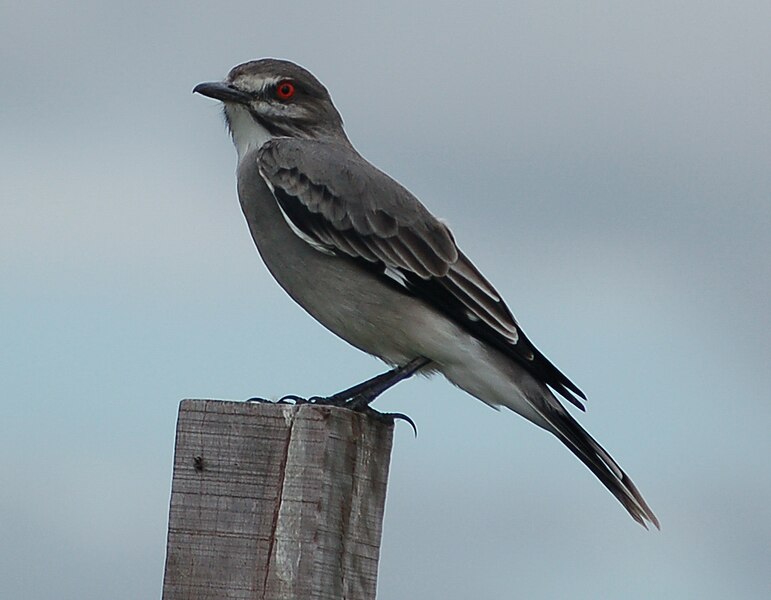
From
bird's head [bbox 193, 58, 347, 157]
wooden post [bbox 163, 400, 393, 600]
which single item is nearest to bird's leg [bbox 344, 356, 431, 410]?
bird's head [bbox 193, 58, 347, 157]

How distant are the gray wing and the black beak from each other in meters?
0.72

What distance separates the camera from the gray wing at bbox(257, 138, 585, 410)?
354 inches

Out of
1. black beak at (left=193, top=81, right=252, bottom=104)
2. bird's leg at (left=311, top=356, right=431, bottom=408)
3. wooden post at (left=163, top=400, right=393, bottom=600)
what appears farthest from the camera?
black beak at (left=193, top=81, right=252, bottom=104)

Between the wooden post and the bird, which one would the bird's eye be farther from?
the wooden post

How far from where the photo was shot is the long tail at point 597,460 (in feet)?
27.4

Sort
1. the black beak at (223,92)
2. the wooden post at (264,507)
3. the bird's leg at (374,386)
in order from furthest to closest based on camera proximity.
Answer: the black beak at (223,92)
the bird's leg at (374,386)
the wooden post at (264,507)

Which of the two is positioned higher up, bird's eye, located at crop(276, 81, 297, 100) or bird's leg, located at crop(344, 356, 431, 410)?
bird's eye, located at crop(276, 81, 297, 100)

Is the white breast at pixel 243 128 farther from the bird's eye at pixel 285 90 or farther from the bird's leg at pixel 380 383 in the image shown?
the bird's leg at pixel 380 383

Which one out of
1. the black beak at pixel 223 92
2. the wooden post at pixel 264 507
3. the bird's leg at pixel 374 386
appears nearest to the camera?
the wooden post at pixel 264 507

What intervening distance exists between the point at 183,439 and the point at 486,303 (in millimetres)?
4057

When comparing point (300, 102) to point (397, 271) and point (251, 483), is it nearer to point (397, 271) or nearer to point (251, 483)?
point (397, 271)

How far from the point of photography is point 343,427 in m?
5.39

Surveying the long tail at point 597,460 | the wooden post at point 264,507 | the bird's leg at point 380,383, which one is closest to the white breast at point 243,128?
the bird's leg at point 380,383

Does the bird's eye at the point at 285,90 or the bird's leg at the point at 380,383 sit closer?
the bird's leg at the point at 380,383
